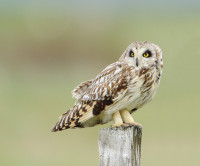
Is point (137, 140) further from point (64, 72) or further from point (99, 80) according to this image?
point (64, 72)

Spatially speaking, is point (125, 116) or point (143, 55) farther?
point (125, 116)

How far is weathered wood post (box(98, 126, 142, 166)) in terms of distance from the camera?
3918 mm

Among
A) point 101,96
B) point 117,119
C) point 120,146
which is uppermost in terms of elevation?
point 101,96

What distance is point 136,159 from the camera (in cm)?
395

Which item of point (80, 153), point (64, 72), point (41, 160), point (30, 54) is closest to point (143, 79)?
point (41, 160)

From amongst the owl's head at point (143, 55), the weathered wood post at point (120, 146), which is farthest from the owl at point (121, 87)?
the weathered wood post at point (120, 146)

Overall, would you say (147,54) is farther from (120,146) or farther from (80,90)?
(120,146)

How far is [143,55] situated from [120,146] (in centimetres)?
68

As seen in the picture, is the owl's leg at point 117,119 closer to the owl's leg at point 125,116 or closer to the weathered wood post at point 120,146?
the owl's leg at point 125,116

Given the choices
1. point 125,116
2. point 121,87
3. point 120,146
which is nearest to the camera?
point 120,146

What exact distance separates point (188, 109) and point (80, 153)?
3.27m

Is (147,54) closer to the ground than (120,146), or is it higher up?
higher up

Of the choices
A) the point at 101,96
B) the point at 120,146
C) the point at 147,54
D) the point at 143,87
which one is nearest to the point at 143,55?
the point at 147,54

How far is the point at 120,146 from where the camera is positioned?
3932 millimetres
